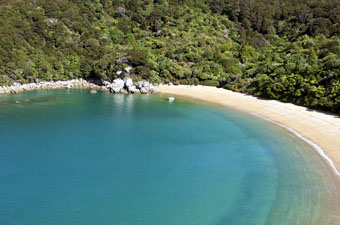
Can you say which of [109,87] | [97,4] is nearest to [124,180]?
[109,87]

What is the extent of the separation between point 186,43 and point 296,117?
5224 centimetres

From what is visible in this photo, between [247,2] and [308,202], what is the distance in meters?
111

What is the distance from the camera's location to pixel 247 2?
369ft

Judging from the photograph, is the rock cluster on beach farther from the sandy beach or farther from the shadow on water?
the shadow on water

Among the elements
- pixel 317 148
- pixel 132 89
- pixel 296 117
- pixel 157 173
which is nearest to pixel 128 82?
pixel 132 89

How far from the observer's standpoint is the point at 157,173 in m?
22.4

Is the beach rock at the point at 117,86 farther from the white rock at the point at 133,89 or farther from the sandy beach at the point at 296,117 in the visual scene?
the sandy beach at the point at 296,117

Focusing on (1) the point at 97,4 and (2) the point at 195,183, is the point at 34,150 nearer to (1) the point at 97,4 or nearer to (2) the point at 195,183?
(2) the point at 195,183

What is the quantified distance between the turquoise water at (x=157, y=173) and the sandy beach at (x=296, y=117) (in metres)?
1.50

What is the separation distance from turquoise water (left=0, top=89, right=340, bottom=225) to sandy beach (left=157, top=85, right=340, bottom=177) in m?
1.50

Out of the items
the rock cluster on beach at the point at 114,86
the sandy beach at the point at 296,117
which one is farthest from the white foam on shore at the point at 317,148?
the rock cluster on beach at the point at 114,86

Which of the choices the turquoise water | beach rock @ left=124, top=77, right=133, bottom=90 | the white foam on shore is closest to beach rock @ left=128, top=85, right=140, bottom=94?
beach rock @ left=124, top=77, right=133, bottom=90

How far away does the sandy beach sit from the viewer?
86.8 ft

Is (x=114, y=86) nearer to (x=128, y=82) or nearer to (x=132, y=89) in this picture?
(x=128, y=82)
